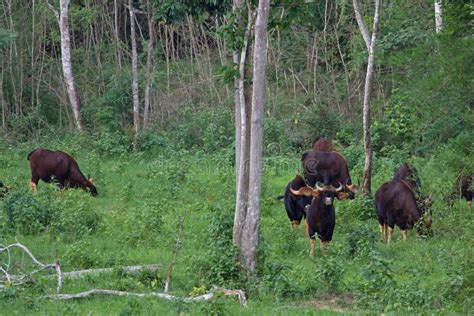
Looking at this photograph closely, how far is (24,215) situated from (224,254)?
16.0 feet

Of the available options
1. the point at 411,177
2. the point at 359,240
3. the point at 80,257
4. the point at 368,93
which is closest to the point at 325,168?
the point at 368,93

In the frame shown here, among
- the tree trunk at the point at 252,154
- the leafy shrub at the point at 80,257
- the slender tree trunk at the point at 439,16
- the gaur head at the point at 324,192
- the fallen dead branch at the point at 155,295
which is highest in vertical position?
the slender tree trunk at the point at 439,16

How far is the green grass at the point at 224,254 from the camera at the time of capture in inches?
478

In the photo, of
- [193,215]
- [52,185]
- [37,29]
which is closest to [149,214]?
[193,215]

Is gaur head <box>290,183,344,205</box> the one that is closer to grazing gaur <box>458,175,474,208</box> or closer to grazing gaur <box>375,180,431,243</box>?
grazing gaur <box>375,180,431,243</box>

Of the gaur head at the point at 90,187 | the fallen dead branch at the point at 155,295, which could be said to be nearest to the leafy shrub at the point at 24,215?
the gaur head at the point at 90,187

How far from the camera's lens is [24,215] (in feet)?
55.5

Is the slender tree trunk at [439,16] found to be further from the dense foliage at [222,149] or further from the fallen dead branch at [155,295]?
the fallen dead branch at [155,295]

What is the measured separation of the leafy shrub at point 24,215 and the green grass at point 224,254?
213 mm

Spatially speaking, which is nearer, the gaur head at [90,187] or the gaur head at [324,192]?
the gaur head at [324,192]

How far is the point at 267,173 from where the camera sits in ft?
76.8

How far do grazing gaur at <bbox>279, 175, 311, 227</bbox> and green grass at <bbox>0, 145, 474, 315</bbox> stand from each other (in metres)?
0.27

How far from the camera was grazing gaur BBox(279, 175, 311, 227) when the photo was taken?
1811cm

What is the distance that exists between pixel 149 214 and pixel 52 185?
4620mm
